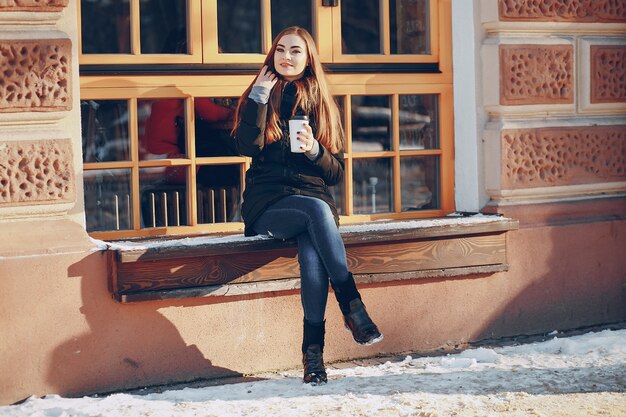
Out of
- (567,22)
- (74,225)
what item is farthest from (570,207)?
(74,225)

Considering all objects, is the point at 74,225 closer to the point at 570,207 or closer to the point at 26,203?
the point at 26,203

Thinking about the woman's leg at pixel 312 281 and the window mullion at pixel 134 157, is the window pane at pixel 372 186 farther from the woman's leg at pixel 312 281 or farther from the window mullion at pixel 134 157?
the window mullion at pixel 134 157

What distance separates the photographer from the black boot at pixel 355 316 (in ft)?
17.3

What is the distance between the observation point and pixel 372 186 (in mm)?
6309

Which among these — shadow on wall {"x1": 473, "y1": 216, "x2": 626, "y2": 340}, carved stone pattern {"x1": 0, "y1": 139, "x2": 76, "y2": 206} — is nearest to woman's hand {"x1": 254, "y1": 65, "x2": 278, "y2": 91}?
carved stone pattern {"x1": 0, "y1": 139, "x2": 76, "y2": 206}

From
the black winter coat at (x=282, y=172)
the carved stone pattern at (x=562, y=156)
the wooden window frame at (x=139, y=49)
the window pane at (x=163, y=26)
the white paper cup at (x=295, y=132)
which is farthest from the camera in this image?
the carved stone pattern at (x=562, y=156)

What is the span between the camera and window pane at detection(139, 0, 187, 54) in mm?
5711

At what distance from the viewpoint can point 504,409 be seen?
4949 mm

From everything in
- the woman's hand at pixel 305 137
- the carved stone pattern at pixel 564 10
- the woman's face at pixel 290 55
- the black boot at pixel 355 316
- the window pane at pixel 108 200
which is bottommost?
the black boot at pixel 355 316

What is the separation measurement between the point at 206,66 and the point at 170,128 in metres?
0.34

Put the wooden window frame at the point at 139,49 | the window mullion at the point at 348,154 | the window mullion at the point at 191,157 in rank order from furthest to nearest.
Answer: the window mullion at the point at 348,154 < the window mullion at the point at 191,157 < the wooden window frame at the point at 139,49

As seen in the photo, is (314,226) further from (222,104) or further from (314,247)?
Result: (222,104)

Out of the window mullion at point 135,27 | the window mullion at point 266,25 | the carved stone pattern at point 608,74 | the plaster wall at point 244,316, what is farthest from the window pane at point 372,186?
the window mullion at point 135,27

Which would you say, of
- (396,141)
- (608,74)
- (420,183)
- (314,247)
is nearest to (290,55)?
(314,247)
